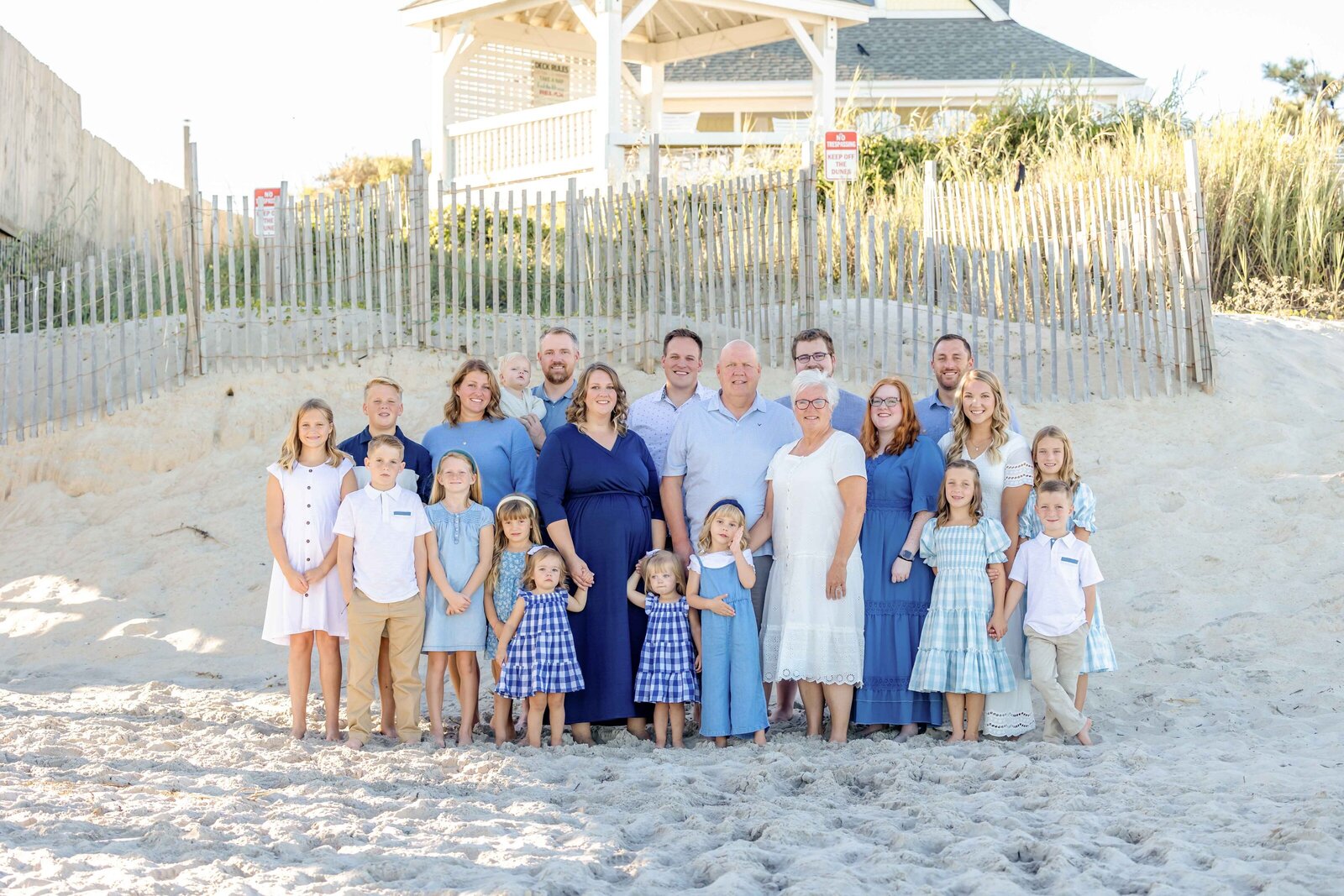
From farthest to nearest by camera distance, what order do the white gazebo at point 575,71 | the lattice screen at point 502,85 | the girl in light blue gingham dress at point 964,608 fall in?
Result: the lattice screen at point 502,85 → the white gazebo at point 575,71 → the girl in light blue gingham dress at point 964,608

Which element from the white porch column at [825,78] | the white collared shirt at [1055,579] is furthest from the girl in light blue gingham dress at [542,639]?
the white porch column at [825,78]

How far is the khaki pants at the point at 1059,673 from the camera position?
16.9 feet

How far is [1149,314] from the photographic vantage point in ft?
28.9

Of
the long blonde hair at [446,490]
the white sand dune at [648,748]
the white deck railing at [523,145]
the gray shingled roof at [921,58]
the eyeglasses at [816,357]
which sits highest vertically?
the gray shingled roof at [921,58]

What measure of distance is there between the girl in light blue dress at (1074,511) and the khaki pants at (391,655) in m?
2.44

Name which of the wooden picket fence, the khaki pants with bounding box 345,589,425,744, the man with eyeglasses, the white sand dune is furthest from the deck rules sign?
the khaki pants with bounding box 345,589,425,744

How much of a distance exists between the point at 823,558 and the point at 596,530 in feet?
2.96

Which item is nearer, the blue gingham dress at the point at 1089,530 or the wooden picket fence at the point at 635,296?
the blue gingham dress at the point at 1089,530

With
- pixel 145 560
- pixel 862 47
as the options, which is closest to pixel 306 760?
pixel 145 560

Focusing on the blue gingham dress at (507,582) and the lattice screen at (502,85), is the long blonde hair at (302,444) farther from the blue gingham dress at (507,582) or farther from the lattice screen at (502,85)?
the lattice screen at (502,85)

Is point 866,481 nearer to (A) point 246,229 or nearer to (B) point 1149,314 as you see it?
(B) point 1149,314

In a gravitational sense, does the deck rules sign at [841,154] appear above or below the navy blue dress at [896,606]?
above

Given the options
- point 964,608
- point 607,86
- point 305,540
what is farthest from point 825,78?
point 305,540

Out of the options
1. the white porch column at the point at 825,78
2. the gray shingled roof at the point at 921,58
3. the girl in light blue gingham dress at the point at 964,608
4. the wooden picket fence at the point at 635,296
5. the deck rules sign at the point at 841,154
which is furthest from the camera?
the gray shingled roof at the point at 921,58
